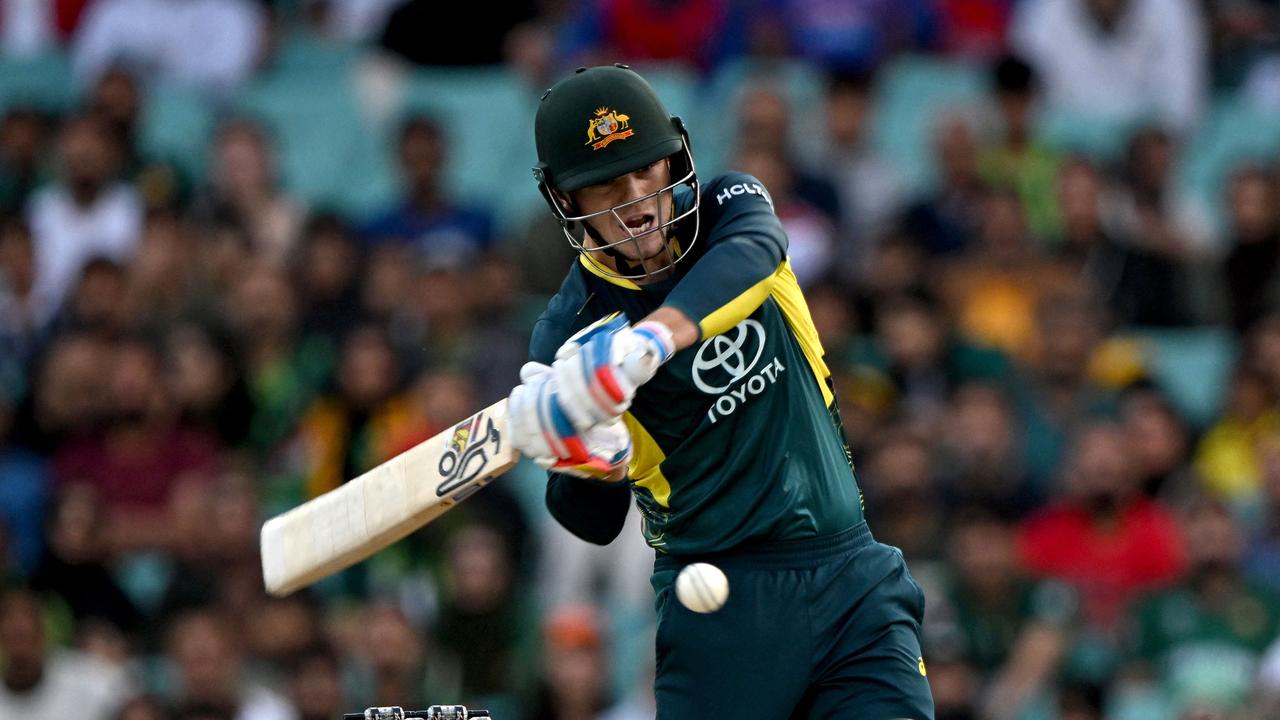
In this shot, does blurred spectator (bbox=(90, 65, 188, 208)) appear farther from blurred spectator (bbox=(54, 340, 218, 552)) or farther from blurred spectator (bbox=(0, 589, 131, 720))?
blurred spectator (bbox=(0, 589, 131, 720))

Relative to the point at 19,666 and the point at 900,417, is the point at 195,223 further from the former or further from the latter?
the point at 900,417

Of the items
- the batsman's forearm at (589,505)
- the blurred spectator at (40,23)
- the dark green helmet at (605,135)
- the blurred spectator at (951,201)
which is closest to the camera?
the dark green helmet at (605,135)

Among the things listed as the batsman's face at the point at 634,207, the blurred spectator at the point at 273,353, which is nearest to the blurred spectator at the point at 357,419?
the blurred spectator at the point at 273,353

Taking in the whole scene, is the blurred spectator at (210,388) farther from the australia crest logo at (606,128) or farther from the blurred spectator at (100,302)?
the australia crest logo at (606,128)

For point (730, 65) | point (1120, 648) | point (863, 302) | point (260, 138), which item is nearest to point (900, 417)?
point (863, 302)

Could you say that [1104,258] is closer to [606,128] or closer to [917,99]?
[917,99]

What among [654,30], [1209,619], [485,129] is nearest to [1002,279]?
[1209,619]

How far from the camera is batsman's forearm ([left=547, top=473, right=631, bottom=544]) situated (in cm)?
526

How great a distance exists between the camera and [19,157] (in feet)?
38.8

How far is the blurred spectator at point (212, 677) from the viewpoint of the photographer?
9.21 m

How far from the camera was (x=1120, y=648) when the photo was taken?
912cm

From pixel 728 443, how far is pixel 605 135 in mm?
816

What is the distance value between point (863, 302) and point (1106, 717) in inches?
101

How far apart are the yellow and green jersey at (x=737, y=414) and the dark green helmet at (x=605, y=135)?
136mm
